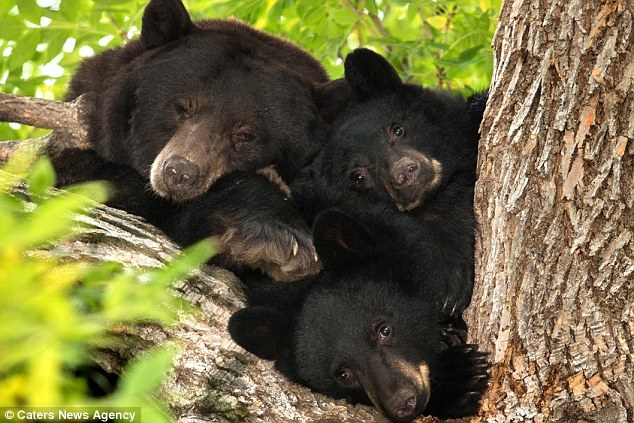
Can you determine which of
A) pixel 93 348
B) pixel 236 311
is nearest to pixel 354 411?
pixel 236 311

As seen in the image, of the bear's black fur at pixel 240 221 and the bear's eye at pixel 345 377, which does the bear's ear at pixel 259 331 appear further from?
the bear's black fur at pixel 240 221

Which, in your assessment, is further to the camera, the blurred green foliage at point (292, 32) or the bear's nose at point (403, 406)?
the blurred green foliage at point (292, 32)

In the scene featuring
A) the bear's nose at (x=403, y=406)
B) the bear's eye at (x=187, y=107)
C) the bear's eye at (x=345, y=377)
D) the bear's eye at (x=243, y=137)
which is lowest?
the bear's eye at (x=345, y=377)

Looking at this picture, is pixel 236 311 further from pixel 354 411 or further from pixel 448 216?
pixel 448 216

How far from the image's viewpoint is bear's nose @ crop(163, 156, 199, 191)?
4902mm

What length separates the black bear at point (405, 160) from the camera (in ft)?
14.6

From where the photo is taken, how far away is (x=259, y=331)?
385 cm

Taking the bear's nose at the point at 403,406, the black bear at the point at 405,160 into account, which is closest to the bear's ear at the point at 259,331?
the bear's nose at the point at 403,406

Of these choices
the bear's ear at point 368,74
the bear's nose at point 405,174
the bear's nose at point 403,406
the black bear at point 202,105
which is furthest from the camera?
the black bear at point 202,105

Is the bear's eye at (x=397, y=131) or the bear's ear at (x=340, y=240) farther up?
the bear's eye at (x=397, y=131)

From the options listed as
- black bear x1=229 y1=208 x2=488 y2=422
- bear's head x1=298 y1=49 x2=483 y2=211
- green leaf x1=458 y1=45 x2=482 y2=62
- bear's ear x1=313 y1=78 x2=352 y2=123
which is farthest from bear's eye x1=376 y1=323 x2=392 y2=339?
green leaf x1=458 y1=45 x2=482 y2=62

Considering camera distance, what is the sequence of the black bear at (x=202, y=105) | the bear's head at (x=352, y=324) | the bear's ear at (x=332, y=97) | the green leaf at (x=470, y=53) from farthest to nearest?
the green leaf at (x=470, y=53), the bear's ear at (x=332, y=97), the black bear at (x=202, y=105), the bear's head at (x=352, y=324)

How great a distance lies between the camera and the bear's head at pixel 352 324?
13.0ft

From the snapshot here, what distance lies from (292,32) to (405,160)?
10.5 ft
